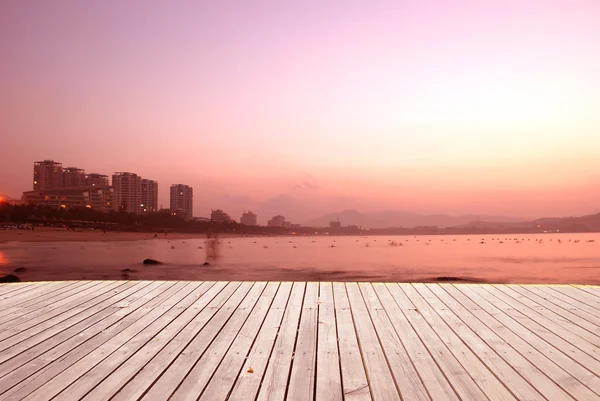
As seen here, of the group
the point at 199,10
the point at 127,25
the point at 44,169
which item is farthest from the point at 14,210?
the point at 44,169

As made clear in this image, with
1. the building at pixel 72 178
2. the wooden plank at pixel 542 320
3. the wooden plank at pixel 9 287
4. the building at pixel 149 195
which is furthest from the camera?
the building at pixel 149 195

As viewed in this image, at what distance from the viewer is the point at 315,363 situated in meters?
2.91

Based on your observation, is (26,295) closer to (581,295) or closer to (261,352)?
(261,352)

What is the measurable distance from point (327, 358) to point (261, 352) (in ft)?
1.79

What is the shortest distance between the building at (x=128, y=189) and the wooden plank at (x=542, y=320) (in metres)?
168

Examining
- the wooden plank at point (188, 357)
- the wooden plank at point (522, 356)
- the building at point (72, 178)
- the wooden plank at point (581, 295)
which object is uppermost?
the building at point (72, 178)

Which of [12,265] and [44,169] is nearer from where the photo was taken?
[12,265]

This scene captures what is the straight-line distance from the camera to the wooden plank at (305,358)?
2443 mm

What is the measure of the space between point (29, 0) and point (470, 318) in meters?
29.7

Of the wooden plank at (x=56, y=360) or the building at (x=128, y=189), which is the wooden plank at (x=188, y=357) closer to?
the wooden plank at (x=56, y=360)

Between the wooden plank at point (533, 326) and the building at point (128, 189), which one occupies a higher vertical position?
the building at point (128, 189)

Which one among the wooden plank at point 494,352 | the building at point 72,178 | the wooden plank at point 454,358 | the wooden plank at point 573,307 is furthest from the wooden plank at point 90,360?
the building at point 72,178

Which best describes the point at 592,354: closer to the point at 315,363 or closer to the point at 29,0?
the point at 315,363

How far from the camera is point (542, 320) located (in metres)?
4.09
